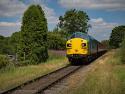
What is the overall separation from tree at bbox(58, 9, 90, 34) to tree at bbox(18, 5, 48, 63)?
230 ft

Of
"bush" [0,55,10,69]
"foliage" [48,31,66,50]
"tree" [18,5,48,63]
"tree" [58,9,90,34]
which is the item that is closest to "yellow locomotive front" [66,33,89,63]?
"tree" [18,5,48,63]

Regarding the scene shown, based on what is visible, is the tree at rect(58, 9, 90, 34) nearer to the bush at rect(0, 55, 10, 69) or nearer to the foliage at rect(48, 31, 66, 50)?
the foliage at rect(48, 31, 66, 50)

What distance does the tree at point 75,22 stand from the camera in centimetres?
10475

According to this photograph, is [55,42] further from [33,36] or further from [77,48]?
[77,48]

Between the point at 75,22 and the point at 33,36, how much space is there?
2905 inches

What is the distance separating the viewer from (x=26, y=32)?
33375 mm

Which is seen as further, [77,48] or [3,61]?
[77,48]

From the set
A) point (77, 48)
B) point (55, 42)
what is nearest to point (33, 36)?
point (77, 48)

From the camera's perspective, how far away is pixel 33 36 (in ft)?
109

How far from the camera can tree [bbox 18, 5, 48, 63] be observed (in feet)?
108

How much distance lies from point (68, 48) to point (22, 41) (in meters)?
4.67

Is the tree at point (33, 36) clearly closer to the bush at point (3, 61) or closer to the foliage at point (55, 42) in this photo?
the bush at point (3, 61)

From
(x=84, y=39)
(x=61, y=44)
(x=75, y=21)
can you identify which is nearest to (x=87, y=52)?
(x=84, y=39)

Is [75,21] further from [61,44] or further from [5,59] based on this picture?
[5,59]
